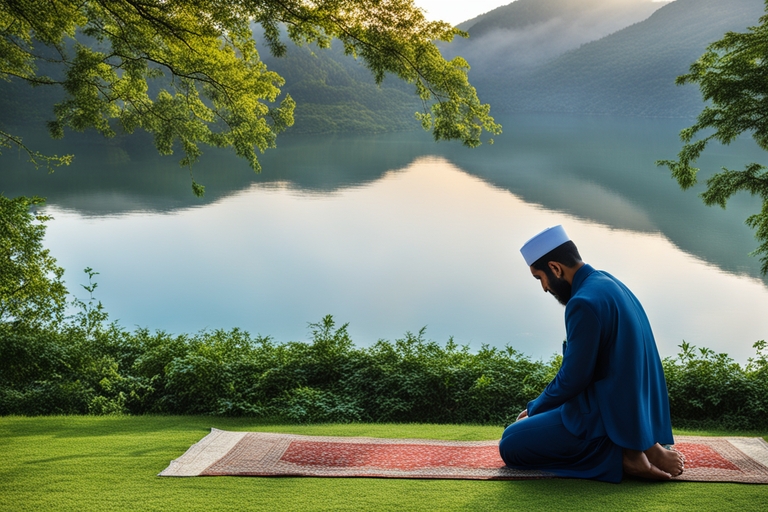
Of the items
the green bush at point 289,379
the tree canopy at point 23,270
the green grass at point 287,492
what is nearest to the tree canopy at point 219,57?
the tree canopy at point 23,270

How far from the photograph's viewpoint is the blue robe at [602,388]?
2.82 metres

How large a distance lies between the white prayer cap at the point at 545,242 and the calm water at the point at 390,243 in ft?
24.8

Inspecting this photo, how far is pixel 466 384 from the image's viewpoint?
19.5ft

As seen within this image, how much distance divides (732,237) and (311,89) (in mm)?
47231

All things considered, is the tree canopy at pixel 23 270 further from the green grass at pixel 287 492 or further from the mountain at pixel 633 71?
the mountain at pixel 633 71

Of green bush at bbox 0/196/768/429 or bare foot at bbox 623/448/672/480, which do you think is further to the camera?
green bush at bbox 0/196/768/429

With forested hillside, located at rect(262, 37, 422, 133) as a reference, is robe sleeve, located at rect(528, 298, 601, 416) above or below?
below

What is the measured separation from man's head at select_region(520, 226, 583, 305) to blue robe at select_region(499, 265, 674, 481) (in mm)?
55

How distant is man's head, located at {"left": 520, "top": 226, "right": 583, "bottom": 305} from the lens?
301 centimetres

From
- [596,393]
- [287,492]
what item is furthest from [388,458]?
[596,393]

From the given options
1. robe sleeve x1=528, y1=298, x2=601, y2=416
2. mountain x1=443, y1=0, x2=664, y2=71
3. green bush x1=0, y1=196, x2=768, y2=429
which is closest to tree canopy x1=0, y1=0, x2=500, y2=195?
green bush x1=0, y1=196, x2=768, y2=429

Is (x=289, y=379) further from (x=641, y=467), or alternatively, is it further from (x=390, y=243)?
(x=390, y=243)

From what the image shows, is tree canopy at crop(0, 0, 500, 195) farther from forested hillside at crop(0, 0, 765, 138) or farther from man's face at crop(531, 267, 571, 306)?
forested hillside at crop(0, 0, 765, 138)

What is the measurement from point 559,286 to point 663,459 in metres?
0.89
